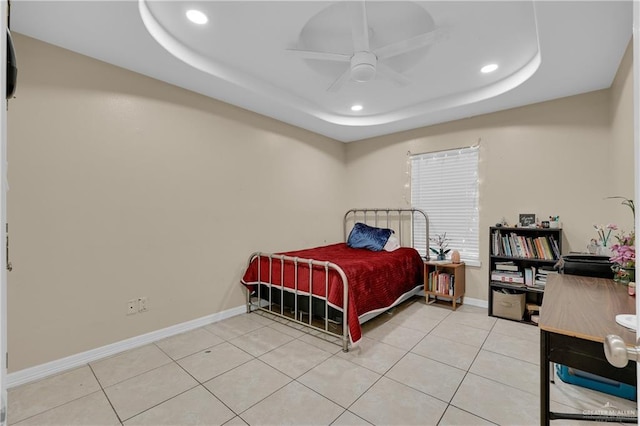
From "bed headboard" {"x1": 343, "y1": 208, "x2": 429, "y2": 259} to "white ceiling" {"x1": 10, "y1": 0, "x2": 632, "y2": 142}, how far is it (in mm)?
1544

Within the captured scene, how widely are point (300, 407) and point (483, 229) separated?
301 cm

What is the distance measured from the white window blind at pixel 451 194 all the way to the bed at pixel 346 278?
0.64 feet

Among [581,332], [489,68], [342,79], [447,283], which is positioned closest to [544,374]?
[581,332]

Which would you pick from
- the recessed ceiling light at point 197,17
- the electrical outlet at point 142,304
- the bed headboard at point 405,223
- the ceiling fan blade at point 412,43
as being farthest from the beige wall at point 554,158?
the electrical outlet at point 142,304

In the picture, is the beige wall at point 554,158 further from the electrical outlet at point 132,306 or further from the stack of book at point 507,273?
the electrical outlet at point 132,306

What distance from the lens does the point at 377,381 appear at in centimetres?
199

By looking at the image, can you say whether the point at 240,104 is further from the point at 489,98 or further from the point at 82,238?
the point at 489,98

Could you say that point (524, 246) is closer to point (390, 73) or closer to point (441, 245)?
point (441, 245)

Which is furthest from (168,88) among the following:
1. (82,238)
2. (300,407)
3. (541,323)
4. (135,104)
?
(541,323)

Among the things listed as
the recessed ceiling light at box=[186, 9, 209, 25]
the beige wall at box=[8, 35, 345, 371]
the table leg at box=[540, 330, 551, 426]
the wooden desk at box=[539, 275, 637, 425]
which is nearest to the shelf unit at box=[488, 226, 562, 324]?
the wooden desk at box=[539, 275, 637, 425]

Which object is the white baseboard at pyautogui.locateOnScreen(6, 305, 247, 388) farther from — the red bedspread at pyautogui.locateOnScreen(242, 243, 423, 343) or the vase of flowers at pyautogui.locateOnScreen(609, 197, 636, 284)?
the vase of flowers at pyautogui.locateOnScreen(609, 197, 636, 284)

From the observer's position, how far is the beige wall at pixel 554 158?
2572 mm

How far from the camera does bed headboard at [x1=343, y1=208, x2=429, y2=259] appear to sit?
4.10 meters

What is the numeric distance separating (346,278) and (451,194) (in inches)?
88.3
